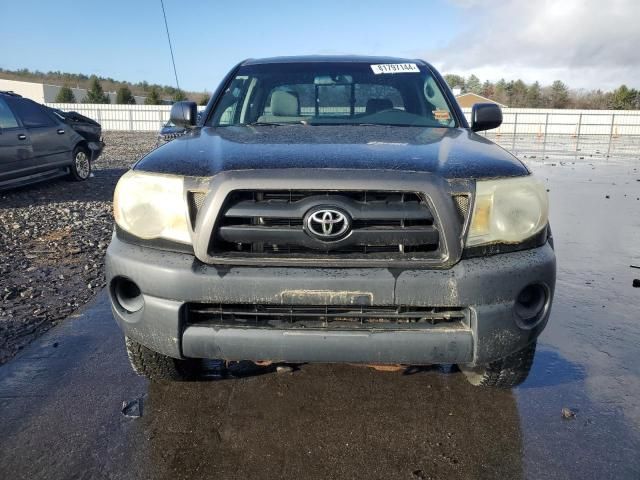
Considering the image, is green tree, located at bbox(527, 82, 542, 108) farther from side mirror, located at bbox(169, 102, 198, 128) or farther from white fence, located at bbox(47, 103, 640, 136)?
side mirror, located at bbox(169, 102, 198, 128)

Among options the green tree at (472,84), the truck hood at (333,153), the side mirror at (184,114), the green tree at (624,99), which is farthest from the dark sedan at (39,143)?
the green tree at (472,84)

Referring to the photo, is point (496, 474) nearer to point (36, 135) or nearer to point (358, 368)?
point (358, 368)

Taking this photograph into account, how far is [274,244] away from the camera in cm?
214

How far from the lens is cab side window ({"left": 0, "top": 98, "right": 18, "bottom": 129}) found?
763 centimetres

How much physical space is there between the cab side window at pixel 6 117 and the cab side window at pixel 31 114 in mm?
156

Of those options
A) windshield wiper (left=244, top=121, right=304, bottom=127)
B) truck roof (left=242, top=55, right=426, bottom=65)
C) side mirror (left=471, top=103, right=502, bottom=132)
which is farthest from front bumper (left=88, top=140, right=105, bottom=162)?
side mirror (left=471, top=103, right=502, bottom=132)

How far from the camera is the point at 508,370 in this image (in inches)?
101

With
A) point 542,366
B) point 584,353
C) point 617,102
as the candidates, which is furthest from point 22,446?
point 617,102

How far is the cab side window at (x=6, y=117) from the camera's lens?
25.0 feet

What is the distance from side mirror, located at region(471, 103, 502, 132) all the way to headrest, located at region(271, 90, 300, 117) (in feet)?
4.04

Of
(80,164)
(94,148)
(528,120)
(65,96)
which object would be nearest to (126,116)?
(65,96)

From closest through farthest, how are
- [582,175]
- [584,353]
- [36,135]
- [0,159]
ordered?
[584,353], [0,159], [36,135], [582,175]

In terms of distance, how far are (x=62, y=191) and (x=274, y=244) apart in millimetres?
7952

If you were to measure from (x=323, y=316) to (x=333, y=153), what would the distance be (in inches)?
27.7
